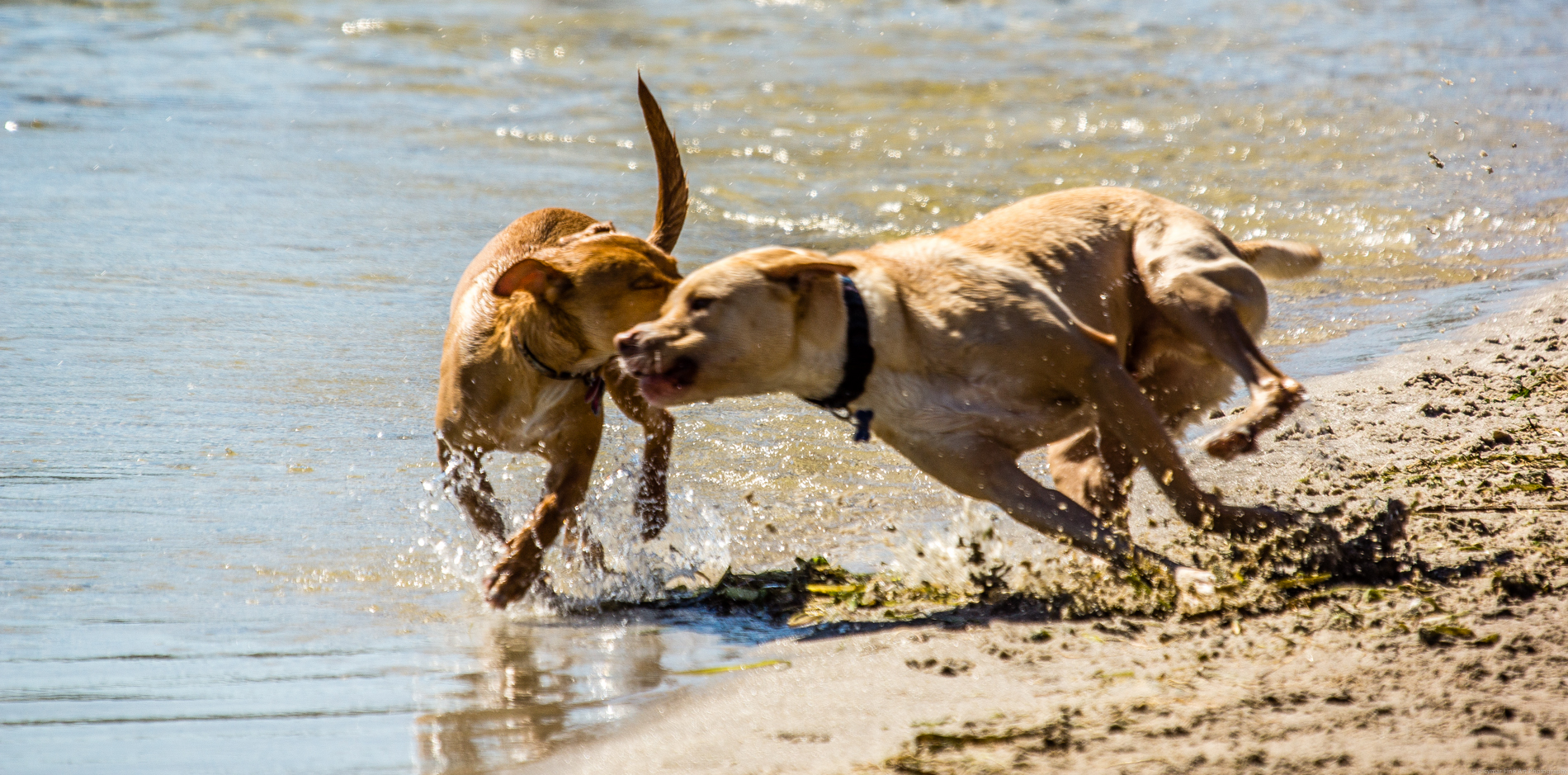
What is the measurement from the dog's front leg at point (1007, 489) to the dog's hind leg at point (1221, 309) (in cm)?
44

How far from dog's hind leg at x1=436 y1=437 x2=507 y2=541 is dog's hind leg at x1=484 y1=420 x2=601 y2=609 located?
0.61 feet

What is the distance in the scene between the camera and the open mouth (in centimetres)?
441

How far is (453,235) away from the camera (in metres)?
10.8

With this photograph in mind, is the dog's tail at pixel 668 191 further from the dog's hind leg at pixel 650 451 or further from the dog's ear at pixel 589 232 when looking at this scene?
the dog's hind leg at pixel 650 451

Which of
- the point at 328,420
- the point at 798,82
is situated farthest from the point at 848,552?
the point at 798,82

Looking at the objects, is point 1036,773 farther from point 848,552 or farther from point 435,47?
point 435,47

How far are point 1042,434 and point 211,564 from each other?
112 inches

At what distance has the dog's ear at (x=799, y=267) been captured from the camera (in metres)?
4.41

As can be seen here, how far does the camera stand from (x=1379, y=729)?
3250mm

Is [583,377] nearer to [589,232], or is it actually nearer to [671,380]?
[589,232]

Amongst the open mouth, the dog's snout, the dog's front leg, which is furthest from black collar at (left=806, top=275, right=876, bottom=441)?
the dog's snout

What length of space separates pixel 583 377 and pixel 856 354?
3.97 ft

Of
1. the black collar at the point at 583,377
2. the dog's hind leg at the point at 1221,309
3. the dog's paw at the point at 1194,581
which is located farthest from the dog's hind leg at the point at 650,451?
the dog's paw at the point at 1194,581

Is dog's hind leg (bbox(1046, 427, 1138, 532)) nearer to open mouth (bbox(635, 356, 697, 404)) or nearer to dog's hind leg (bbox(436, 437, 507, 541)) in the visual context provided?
open mouth (bbox(635, 356, 697, 404))
